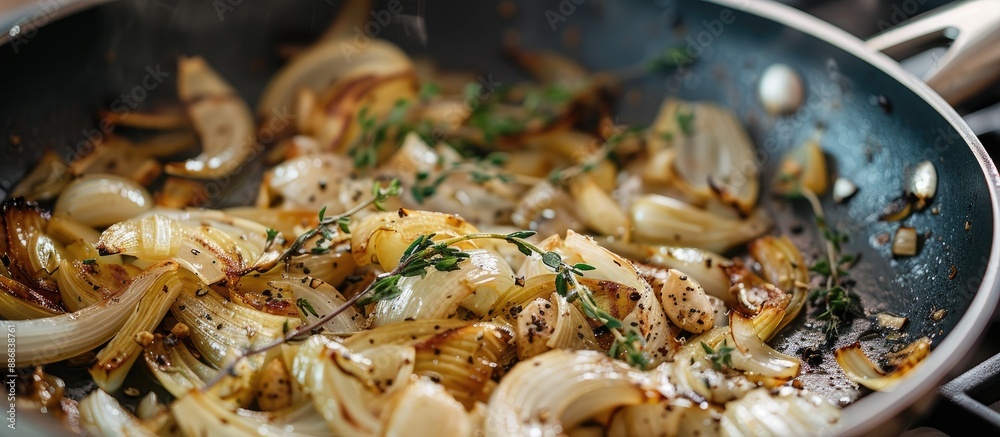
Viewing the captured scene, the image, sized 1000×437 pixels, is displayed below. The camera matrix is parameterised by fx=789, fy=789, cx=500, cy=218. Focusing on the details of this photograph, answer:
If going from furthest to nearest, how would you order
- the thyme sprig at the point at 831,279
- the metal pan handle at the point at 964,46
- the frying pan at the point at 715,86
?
the metal pan handle at the point at 964,46, the thyme sprig at the point at 831,279, the frying pan at the point at 715,86

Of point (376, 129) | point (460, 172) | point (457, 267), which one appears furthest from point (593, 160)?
point (457, 267)

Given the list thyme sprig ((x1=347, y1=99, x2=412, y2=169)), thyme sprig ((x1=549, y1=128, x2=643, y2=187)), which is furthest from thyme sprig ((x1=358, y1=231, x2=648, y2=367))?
thyme sprig ((x1=347, y1=99, x2=412, y2=169))

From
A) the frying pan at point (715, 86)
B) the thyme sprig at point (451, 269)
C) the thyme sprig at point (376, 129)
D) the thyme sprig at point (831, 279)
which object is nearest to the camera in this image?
Answer: the thyme sprig at point (451, 269)

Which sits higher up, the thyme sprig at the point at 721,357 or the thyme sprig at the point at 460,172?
the thyme sprig at the point at 721,357

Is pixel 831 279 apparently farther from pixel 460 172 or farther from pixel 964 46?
pixel 460 172

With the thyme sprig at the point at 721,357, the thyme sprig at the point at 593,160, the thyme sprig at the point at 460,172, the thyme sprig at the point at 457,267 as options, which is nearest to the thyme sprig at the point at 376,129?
the thyme sprig at the point at 460,172

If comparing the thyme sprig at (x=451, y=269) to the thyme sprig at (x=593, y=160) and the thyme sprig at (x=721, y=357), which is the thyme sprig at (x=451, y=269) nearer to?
the thyme sprig at (x=721, y=357)

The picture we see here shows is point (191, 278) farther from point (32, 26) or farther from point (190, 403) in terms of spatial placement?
point (32, 26)

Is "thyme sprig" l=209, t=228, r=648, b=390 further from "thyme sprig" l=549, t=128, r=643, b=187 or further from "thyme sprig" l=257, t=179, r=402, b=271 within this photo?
"thyme sprig" l=549, t=128, r=643, b=187
